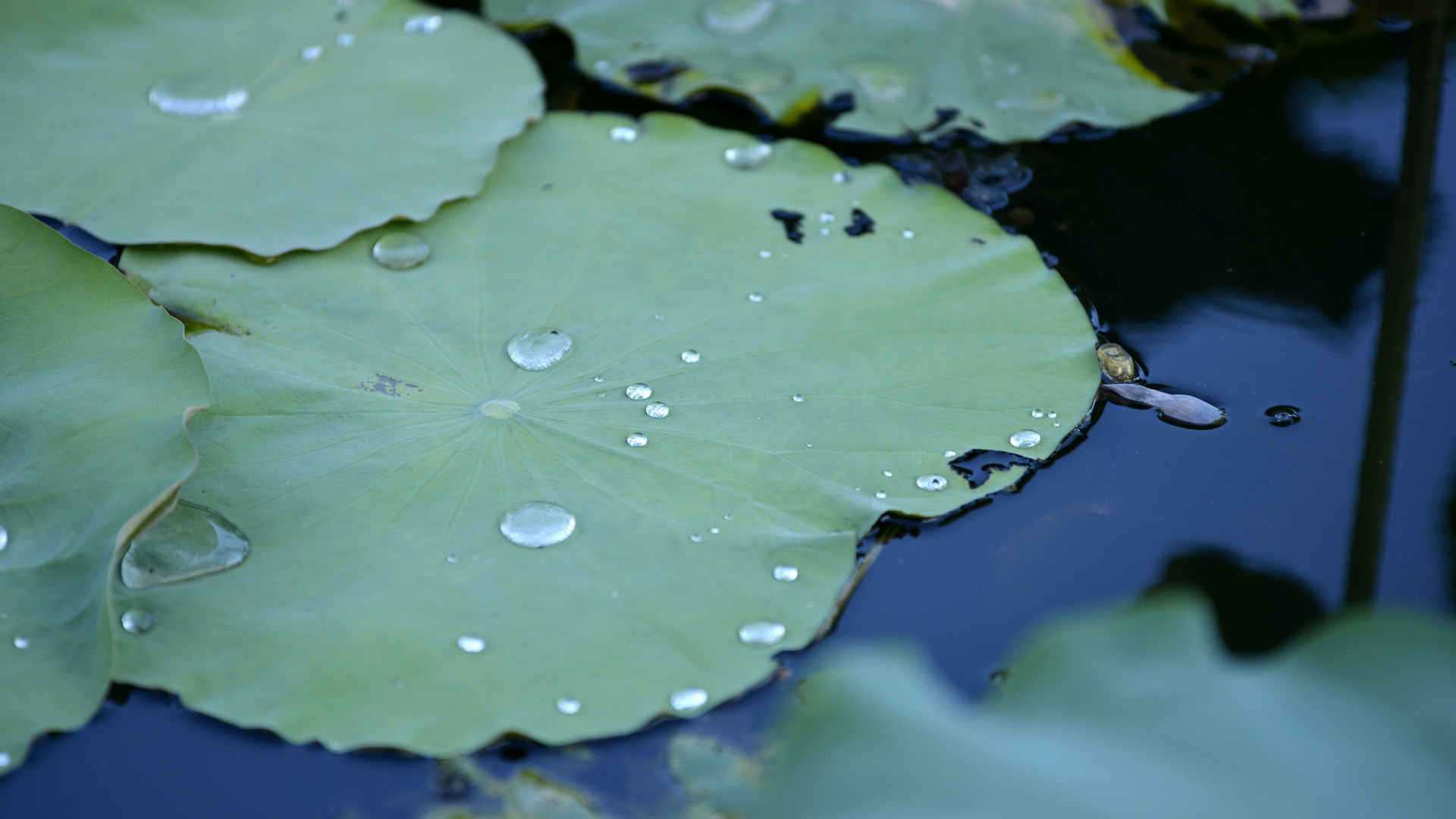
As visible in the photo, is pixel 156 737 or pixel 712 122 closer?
pixel 156 737

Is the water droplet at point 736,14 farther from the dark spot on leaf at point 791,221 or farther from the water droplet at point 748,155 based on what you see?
the dark spot on leaf at point 791,221

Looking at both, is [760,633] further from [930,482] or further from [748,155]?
[748,155]

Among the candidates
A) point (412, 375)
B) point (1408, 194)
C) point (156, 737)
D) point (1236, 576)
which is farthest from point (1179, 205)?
point (156, 737)

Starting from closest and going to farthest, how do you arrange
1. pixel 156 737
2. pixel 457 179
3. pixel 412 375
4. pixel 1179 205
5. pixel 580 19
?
1. pixel 156 737
2. pixel 412 375
3. pixel 457 179
4. pixel 1179 205
5. pixel 580 19

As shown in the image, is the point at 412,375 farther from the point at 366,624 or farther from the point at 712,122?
the point at 712,122

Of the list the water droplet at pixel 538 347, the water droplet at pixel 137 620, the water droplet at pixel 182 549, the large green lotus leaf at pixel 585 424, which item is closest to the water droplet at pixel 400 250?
the large green lotus leaf at pixel 585 424

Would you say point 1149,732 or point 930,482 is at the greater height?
point 1149,732

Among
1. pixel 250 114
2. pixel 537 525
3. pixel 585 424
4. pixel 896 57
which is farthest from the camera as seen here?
pixel 896 57

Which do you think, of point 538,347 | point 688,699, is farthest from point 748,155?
point 688,699
